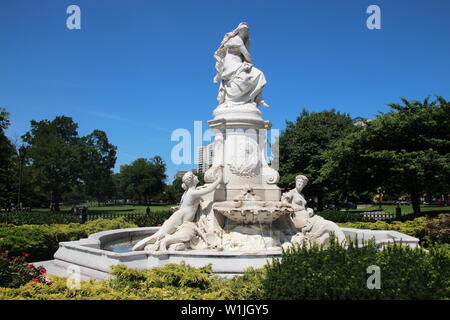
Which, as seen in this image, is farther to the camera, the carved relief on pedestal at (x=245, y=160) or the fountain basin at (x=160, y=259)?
the carved relief on pedestal at (x=245, y=160)

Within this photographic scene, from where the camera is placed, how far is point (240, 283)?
590 cm

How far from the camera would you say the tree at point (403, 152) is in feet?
65.7

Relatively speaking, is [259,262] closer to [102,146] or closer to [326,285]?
[326,285]

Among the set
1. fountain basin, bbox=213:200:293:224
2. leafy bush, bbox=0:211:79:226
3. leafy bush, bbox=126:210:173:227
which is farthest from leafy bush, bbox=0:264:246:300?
leafy bush, bbox=0:211:79:226

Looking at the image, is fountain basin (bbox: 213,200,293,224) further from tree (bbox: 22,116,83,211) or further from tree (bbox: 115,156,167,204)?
tree (bbox: 115,156,167,204)

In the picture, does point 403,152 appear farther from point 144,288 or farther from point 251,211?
point 144,288

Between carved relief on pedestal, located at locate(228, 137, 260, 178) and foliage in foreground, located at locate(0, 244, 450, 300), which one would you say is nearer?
foliage in foreground, located at locate(0, 244, 450, 300)

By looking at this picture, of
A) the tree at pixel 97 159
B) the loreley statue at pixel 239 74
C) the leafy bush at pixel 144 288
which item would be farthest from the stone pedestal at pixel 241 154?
the tree at pixel 97 159

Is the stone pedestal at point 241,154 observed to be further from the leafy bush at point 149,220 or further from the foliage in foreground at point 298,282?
the leafy bush at point 149,220

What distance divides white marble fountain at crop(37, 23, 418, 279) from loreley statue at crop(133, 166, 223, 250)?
0.08 feet

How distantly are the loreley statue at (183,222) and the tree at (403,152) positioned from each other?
14322 mm

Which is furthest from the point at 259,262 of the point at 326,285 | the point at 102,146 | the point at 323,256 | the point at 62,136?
the point at 102,146

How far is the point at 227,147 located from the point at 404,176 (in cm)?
1496

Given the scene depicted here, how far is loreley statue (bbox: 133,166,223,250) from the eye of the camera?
8.84 metres
